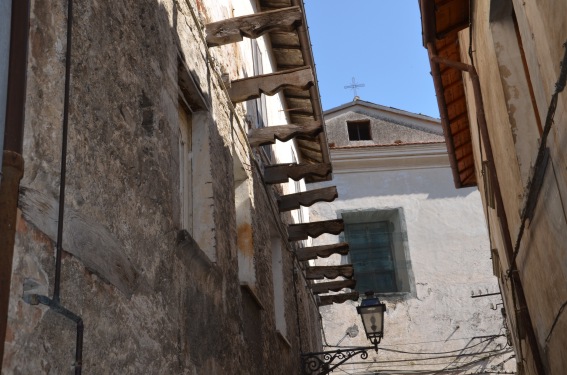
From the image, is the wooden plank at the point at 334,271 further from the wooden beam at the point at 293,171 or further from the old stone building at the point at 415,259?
the old stone building at the point at 415,259

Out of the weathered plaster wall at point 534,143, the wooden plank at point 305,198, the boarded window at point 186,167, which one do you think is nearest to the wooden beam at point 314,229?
the wooden plank at point 305,198

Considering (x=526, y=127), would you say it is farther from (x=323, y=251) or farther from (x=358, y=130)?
(x=358, y=130)

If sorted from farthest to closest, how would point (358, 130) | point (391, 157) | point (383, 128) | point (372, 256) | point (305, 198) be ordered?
1. point (358, 130)
2. point (383, 128)
3. point (391, 157)
4. point (372, 256)
5. point (305, 198)

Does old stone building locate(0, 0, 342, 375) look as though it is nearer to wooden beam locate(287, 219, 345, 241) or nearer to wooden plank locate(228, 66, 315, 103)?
wooden plank locate(228, 66, 315, 103)

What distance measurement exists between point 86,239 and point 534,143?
11.8ft

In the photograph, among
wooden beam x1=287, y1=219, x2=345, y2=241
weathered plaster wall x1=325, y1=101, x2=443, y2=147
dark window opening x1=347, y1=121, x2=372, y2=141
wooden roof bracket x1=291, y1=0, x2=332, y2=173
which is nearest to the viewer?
wooden roof bracket x1=291, y1=0, x2=332, y2=173

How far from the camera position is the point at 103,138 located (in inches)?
137

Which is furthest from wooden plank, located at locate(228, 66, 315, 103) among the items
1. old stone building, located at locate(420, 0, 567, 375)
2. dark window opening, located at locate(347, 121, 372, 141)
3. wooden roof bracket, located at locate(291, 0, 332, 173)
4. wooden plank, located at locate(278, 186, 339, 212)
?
dark window opening, located at locate(347, 121, 372, 141)

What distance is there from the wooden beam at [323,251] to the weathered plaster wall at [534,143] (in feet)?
13.6

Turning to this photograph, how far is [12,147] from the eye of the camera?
2.48 meters

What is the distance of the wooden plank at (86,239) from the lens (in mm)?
2689

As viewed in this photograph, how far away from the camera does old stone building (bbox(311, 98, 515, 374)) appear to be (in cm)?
1620

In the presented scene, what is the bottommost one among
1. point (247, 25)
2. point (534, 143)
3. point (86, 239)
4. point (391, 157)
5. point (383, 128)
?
point (86, 239)

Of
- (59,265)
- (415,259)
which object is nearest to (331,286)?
(415,259)
